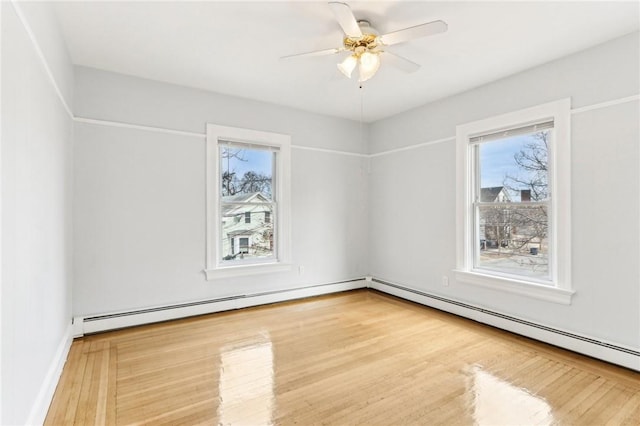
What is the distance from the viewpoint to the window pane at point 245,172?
13.6 ft

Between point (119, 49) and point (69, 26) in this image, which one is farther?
point (119, 49)

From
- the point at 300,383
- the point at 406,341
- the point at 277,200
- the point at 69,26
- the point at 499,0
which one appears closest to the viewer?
the point at 499,0

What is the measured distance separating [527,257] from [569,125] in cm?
133

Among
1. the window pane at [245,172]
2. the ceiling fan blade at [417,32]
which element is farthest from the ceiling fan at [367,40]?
the window pane at [245,172]

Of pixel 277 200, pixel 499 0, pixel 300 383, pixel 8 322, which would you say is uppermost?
pixel 499 0

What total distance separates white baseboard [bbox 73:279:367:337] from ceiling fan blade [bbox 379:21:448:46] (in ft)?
10.8

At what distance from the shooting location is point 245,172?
14.1 ft

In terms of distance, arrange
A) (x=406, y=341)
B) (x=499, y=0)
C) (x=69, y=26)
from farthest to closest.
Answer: (x=406, y=341) → (x=69, y=26) → (x=499, y=0)

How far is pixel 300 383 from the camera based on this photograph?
7.92ft

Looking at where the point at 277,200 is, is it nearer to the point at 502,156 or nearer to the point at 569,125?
the point at 502,156

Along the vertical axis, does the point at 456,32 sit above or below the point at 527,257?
above

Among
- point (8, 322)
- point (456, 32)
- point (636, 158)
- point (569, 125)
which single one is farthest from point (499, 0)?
point (8, 322)

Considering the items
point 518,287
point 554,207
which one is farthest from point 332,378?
point 554,207

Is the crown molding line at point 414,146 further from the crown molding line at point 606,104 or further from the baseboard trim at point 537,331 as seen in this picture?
the baseboard trim at point 537,331
